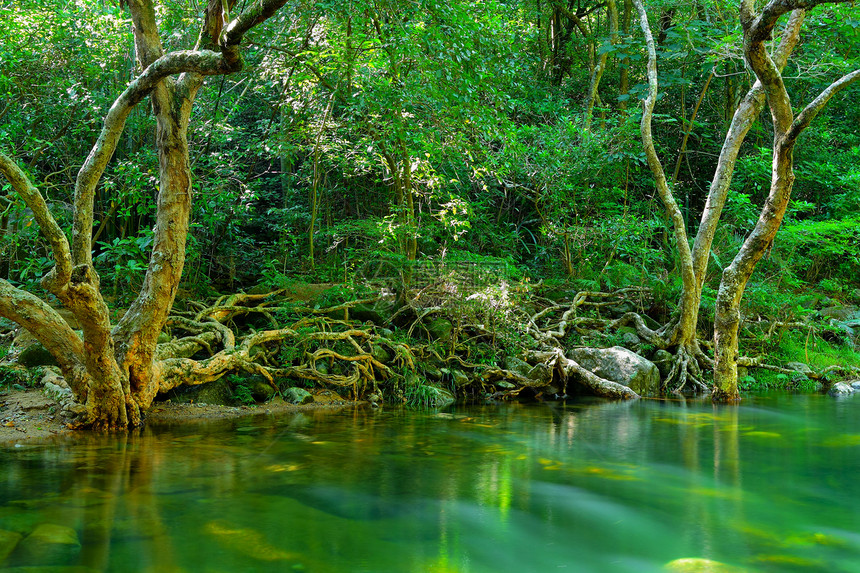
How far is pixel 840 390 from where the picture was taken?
11.1 meters

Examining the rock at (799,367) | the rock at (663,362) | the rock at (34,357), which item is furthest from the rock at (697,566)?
the rock at (799,367)

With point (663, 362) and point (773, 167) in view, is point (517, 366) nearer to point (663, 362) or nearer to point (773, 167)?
point (663, 362)

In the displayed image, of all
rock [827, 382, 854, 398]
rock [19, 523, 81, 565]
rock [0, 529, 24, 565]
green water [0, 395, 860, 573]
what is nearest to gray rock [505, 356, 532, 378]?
green water [0, 395, 860, 573]

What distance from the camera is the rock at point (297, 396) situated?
888cm

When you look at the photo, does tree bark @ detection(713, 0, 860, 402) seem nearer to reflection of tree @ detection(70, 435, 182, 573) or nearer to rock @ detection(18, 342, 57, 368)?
reflection of tree @ detection(70, 435, 182, 573)

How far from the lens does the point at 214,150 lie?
12641 millimetres

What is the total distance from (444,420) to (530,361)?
3.09 m

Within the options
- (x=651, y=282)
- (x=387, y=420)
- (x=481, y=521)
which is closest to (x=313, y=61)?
(x=387, y=420)

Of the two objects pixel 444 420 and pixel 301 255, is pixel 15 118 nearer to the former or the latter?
pixel 301 255

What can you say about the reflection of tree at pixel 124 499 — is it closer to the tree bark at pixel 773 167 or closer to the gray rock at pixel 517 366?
the gray rock at pixel 517 366

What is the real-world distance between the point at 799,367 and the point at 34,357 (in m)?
12.6

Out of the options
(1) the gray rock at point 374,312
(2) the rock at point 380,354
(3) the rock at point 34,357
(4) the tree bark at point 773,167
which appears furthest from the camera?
(1) the gray rock at point 374,312

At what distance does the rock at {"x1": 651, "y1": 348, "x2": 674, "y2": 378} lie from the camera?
35.9 ft

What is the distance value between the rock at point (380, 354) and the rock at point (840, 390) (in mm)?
7581
